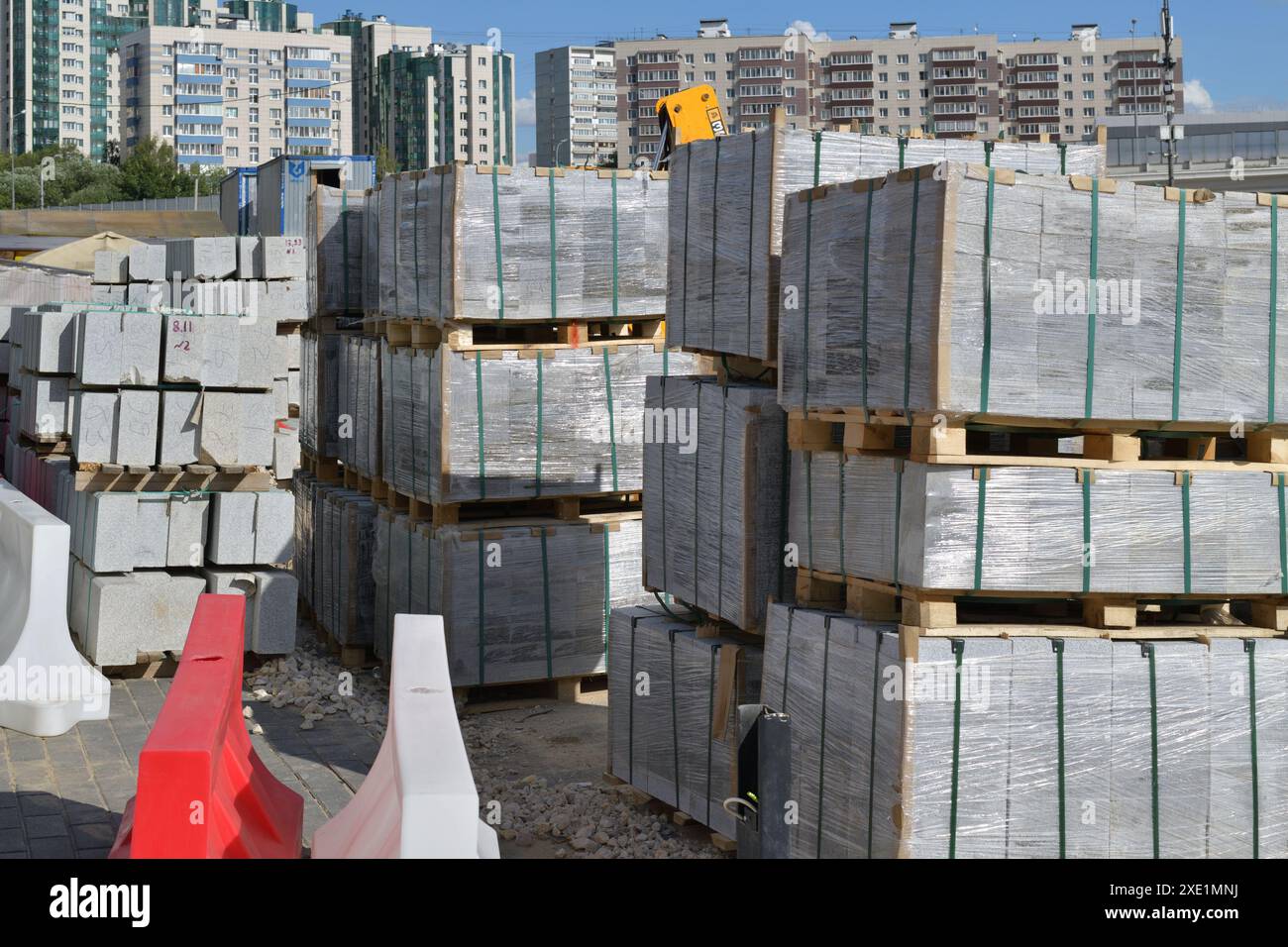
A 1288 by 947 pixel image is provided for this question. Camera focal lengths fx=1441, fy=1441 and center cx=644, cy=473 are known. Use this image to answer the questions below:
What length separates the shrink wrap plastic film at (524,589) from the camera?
A: 27.0 feet

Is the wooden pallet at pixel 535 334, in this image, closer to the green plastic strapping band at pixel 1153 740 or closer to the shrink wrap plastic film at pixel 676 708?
the shrink wrap plastic film at pixel 676 708

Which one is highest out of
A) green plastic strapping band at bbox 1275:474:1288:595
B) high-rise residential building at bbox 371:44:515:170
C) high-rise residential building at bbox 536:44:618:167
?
high-rise residential building at bbox 536:44:618:167

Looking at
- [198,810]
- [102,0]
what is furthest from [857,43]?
[198,810]

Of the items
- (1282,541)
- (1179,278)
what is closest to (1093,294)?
(1179,278)

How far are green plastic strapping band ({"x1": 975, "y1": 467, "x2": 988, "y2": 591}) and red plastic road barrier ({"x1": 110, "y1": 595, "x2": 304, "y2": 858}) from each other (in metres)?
2.61

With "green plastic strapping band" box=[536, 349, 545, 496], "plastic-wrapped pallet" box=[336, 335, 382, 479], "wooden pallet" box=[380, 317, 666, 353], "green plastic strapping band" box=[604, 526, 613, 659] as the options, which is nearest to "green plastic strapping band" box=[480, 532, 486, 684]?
"green plastic strapping band" box=[536, 349, 545, 496]

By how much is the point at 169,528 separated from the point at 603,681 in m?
2.74

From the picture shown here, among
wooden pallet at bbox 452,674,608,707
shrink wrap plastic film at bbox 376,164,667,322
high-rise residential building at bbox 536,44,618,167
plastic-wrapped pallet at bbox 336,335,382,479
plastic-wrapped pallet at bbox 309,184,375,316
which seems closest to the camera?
shrink wrap plastic film at bbox 376,164,667,322

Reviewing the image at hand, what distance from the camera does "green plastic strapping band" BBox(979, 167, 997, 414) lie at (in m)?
5.07

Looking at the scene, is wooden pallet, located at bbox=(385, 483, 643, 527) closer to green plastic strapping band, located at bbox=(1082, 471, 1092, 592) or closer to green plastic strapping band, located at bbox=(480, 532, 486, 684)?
green plastic strapping band, located at bbox=(480, 532, 486, 684)

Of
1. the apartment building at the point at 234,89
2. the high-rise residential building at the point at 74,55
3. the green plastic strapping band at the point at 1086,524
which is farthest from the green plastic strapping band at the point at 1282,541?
the high-rise residential building at the point at 74,55

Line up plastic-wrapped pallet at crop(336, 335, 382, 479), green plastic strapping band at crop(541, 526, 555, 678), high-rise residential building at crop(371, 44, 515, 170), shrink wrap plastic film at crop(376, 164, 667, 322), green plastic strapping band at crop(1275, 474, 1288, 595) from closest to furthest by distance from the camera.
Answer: green plastic strapping band at crop(1275, 474, 1288, 595), shrink wrap plastic film at crop(376, 164, 667, 322), green plastic strapping band at crop(541, 526, 555, 678), plastic-wrapped pallet at crop(336, 335, 382, 479), high-rise residential building at crop(371, 44, 515, 170)

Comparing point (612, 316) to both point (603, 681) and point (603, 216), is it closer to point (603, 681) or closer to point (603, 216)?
point (603, 216)

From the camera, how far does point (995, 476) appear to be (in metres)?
5.16
